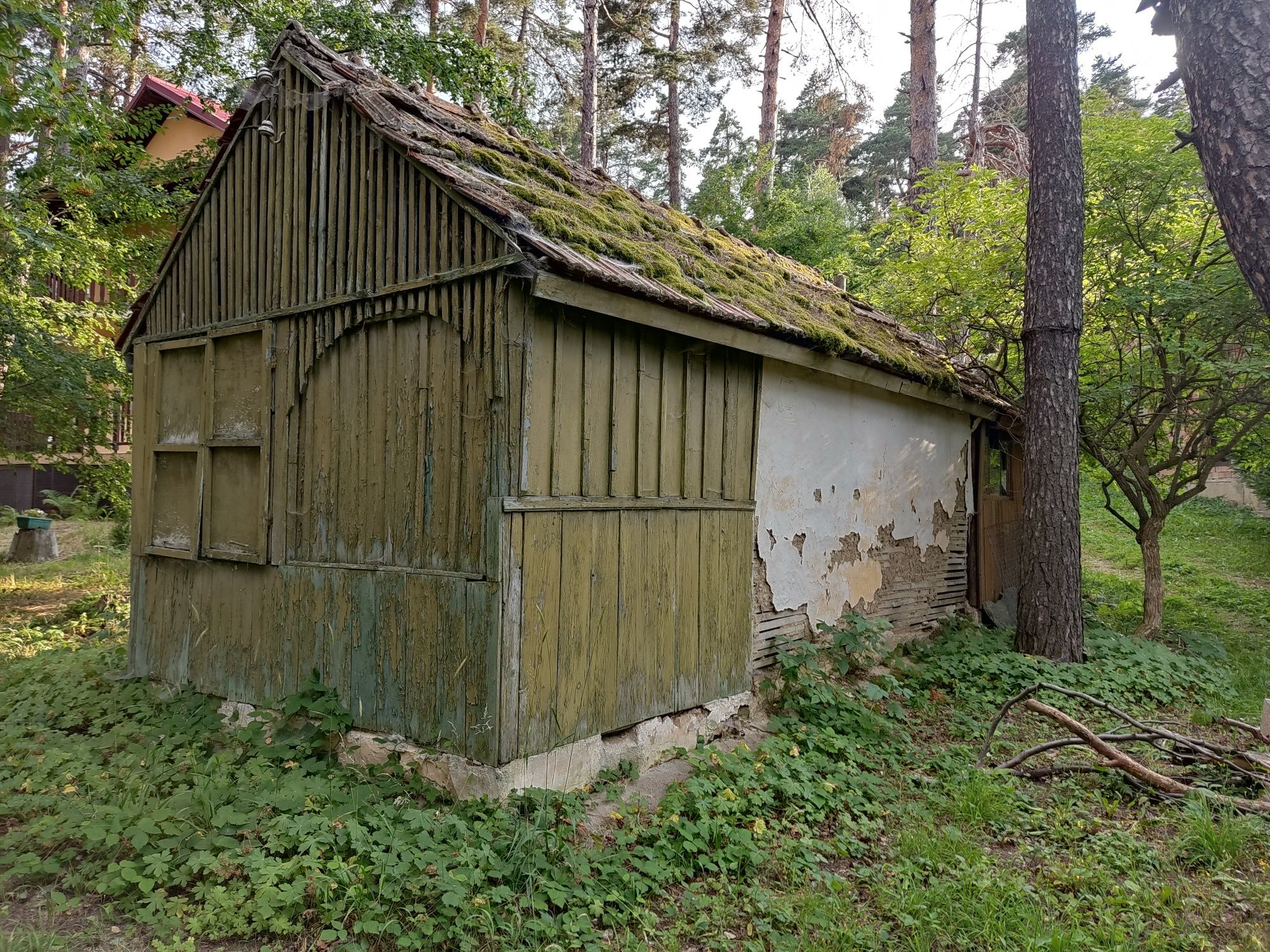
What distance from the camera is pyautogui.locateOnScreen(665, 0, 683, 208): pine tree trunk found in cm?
1758

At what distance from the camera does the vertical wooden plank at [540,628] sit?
4.03m

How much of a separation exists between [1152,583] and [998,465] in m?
2.14

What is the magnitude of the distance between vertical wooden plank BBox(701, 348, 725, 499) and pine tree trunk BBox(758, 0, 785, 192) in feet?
38.6

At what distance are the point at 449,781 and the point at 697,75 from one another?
58.4 feet

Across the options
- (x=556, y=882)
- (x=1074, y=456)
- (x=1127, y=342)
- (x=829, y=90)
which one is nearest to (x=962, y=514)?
(x=1074, y=456)

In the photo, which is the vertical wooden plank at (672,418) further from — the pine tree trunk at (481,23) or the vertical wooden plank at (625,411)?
the pine tree trunk at (481,23)

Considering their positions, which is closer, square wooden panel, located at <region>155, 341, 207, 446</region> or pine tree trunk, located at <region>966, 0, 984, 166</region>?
square wooden panel, located at <region>155, 341, 207, 446</region>

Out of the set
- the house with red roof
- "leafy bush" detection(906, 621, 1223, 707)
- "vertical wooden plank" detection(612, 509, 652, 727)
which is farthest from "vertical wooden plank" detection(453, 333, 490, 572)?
the house with red roof

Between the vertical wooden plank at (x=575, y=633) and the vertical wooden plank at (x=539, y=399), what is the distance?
32 cm

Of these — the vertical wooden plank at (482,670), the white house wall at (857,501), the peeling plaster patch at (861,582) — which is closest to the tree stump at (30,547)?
the vertical wooden plank at (482,670)

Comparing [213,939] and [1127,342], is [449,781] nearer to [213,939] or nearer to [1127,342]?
[213,939]

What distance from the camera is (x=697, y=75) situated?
58.5 ft

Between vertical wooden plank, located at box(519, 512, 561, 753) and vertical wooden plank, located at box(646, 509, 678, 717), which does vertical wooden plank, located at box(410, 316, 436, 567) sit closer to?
vertical wooden plank, located at box(519, 512, 561, 753)

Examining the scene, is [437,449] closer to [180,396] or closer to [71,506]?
[180,396]
